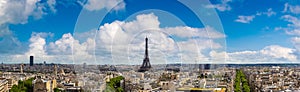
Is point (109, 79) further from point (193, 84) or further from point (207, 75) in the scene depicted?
point (207, 75)

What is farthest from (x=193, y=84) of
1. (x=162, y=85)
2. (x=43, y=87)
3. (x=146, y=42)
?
(x=43, y=87)

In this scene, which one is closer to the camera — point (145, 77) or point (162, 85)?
point (162, 85)

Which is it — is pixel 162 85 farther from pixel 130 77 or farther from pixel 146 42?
pixel 146 42

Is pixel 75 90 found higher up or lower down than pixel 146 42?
lower down

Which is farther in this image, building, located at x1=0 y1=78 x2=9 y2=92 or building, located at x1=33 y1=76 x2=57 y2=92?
building, located at x1=0 y1=78 x2=9 y2=92

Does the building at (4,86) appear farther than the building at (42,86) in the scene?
Yes

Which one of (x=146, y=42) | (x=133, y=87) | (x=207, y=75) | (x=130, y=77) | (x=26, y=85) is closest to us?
(x=146, y=42)

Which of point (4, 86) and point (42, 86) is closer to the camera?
point (42, 86)

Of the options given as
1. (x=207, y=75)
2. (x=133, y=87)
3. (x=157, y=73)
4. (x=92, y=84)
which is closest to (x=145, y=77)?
(x=157, y=73)

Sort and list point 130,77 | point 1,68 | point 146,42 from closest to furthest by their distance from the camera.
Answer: point 146,42 → point 130,77 → point 1,68
